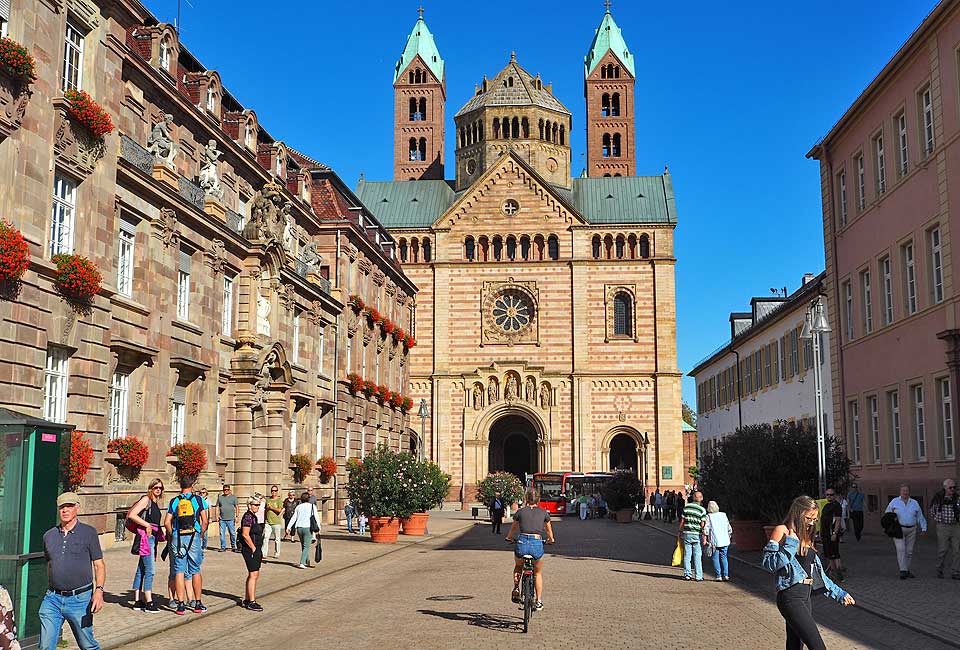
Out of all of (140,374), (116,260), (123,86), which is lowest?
(140,374)

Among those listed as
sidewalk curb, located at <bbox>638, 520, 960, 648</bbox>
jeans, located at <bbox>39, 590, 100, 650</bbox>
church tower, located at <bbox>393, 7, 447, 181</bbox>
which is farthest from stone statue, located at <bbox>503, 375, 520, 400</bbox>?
jeans, located at <bbox>39, 590, 100, 650</bbox>

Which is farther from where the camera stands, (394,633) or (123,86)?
(123,86)

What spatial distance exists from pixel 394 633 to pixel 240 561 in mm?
11398

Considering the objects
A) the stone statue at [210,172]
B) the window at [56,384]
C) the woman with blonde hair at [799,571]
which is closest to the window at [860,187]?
the stone statue at [210,172]

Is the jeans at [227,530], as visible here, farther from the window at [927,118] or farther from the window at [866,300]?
the window at [927,118]

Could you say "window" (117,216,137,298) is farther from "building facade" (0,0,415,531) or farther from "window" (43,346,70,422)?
"window" (43,346,70,422)

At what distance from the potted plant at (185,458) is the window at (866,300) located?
67.9 ft

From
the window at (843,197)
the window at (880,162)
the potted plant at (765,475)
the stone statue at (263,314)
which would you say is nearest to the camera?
the potted plant at (765,475)

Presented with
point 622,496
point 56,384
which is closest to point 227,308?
point 56,384

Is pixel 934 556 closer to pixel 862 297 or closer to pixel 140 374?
pixel 862 297

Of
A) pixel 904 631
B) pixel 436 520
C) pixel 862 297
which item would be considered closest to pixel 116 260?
pixel 904 631

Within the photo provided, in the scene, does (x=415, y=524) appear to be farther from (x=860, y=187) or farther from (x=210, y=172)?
(x=860, y=187)

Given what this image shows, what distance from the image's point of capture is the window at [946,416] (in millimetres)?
27203

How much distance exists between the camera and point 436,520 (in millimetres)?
48938
